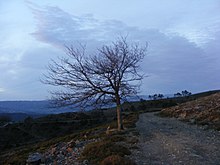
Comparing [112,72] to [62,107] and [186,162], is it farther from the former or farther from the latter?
[186,162]

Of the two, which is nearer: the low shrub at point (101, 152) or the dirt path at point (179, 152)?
the dirt path at point (179, 152)

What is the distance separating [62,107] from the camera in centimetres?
2534

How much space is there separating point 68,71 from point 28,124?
6129 centimetres

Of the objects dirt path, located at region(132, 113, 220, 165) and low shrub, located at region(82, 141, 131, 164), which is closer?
dirt path, located at region(132, 113, 220, 165)

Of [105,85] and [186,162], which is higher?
[105,85]

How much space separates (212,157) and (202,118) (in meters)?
18.6

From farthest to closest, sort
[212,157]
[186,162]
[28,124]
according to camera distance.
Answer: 1. [28,124]
2. [212,157]
3. [186,162]

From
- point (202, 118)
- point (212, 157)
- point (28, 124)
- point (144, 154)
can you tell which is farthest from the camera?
point (28, 124)

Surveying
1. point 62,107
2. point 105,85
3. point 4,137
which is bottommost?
point 4,137

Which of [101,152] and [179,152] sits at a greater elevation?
[101,152]

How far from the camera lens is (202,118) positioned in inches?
1281

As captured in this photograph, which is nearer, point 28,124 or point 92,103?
point 92,103

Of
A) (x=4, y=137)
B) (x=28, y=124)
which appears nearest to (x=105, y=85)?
(x=4, y=137)

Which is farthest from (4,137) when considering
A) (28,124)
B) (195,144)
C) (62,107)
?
(195,144)
